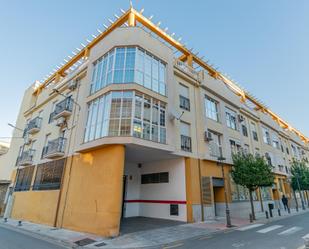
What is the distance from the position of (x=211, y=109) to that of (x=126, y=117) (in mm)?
10294

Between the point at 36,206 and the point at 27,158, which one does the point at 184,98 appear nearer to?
the point at 36,206

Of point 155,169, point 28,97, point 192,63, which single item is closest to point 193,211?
point 155,169

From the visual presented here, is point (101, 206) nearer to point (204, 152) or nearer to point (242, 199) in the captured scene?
point (204, 152)

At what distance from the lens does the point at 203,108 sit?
57.1 feet

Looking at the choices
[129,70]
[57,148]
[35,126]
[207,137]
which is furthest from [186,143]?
[35,126]

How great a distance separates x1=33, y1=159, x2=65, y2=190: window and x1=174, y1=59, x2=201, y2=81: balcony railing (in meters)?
12.1

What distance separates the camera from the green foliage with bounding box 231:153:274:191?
1495cm

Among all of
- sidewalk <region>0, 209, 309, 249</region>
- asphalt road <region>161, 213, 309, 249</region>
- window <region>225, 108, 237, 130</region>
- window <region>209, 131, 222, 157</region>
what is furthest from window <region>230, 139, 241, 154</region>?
asphalt road <region>161, 213, 309, 249</region>

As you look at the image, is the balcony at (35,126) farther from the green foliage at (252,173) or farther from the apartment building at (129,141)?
the green foliage at (252,173)

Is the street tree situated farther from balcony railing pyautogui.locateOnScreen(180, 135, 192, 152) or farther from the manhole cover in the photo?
the manhole cover

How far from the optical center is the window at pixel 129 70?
1260 centimetres

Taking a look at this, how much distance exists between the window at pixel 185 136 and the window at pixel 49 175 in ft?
30.5

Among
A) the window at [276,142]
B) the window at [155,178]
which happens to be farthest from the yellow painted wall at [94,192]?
the window at [276,142]

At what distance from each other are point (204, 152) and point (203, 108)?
407 centimetres
